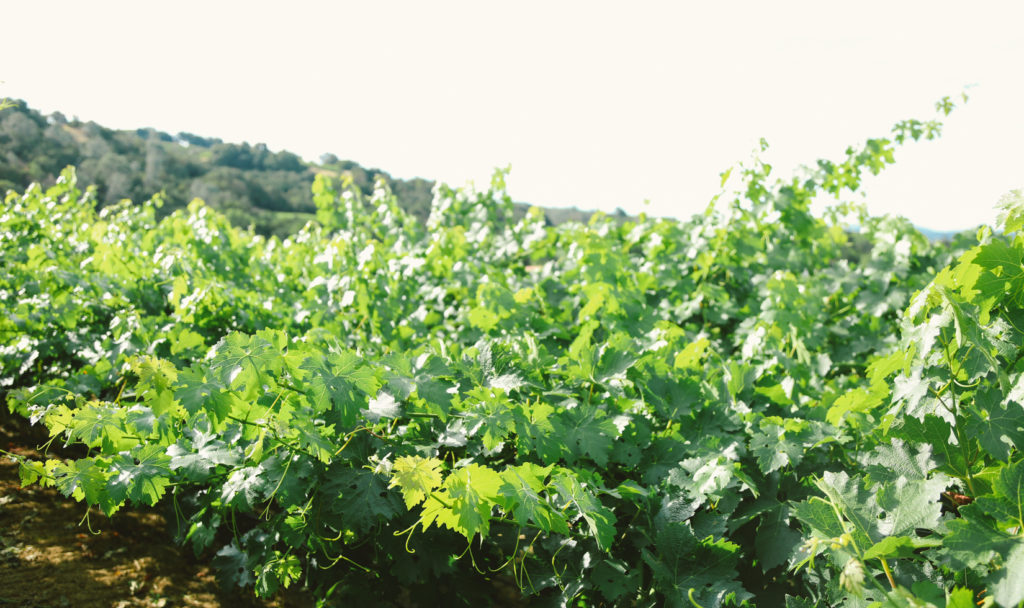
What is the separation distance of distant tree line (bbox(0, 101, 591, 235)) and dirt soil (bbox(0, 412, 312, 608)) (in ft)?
41.6

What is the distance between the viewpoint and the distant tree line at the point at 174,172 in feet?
64.4

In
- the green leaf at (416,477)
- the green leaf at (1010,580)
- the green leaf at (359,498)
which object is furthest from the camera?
the green leaf at (359,498)

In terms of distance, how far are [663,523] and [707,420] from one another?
0.44 metres

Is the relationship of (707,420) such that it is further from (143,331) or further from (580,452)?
(143,331)

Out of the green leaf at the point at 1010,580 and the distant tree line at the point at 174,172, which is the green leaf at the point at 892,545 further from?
the distant tree line at the point at 174,172

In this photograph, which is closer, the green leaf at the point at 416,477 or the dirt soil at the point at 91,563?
the green leaf at the point at 416,477

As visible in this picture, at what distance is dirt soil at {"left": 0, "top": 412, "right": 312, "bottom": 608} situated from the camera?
243cm

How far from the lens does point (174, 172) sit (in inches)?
1049

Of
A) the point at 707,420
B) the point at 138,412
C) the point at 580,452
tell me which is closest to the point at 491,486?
the point at 580,452

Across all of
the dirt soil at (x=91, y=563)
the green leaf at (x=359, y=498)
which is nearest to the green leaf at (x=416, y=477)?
the green leaf at (x=359, y=498)

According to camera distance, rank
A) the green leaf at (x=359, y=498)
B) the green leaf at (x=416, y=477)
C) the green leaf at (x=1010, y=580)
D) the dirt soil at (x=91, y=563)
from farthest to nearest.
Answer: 1. the dirt soil at (x=91, y=563)
2. the green leaf at (x=359, y=498)
3. the green leaf at (x=416, y=477)
4. the green leaf at (x=1010, y=580)

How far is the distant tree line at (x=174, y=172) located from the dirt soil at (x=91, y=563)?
499 inches

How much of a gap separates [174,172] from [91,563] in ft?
92.5

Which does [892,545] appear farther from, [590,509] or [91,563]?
[91,563]
